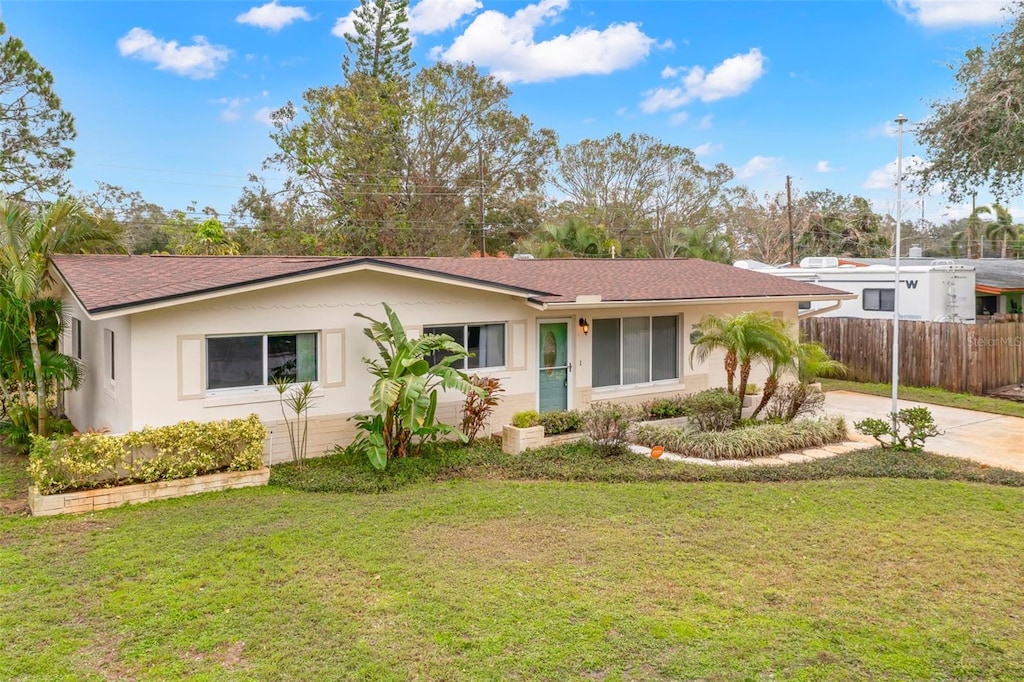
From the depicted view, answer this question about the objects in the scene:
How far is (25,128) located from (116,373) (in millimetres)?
23250

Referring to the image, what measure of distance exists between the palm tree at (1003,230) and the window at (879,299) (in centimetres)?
Result: 3623

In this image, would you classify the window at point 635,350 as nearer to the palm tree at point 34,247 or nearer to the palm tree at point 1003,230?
the palm tree at point 34,247

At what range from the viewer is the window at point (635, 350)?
1370 centimetres

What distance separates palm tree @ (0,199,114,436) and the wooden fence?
55.0 feet

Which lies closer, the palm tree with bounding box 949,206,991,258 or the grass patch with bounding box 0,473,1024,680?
the grass patch with bounding box 0,473,1024,680

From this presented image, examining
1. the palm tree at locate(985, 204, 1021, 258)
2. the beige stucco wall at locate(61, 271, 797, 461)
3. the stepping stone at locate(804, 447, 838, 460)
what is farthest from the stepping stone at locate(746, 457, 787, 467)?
the palm tree at locate(985, 204, 1021, 258)

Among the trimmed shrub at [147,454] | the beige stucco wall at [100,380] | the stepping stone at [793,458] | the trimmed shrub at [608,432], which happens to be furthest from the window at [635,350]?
the beige stucco wall at [100,380]

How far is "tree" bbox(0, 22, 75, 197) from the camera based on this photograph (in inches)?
1042

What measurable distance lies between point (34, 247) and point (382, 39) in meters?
29.5

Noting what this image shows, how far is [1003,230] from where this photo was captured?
50.4 metres

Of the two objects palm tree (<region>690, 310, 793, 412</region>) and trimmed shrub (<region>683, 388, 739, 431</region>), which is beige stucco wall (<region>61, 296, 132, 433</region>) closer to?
trimmed shrub (<region>683, 388, 739, 431</region>)

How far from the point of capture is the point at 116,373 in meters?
10.1

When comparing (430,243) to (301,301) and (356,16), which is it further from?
(301,301)

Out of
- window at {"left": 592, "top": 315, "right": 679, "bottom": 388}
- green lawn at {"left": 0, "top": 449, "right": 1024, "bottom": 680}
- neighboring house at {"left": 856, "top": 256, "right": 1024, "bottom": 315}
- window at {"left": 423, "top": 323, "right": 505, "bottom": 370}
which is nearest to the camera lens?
green lawn at {"left": 0, "top": 449, "right": 1024, "bottom": 680}
